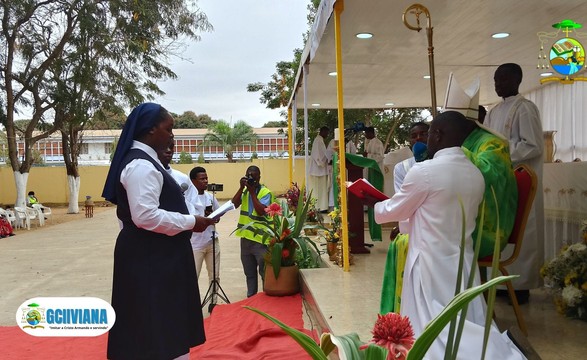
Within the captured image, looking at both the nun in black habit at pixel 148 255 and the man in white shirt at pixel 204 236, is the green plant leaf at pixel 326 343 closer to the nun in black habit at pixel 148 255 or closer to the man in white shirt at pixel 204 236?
the nun in black habit at pixel 148 255

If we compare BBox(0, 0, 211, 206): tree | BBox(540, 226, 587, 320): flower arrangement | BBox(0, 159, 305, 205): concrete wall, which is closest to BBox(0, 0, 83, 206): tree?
BBox(0, 0, 211, 206): tree

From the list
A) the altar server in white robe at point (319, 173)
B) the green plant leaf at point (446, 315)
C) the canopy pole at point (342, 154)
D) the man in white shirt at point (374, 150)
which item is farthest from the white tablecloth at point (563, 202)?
the altar server in white robe at point (319, 173)

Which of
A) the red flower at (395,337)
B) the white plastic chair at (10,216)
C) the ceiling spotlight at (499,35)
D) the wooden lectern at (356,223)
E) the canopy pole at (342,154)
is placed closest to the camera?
the red flower at (395,337)

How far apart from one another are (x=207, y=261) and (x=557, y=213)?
3.72 meters

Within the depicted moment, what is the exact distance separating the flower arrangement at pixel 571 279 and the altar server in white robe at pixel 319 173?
7.32m

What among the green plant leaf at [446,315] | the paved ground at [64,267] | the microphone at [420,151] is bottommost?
the paved ground at [64,267]

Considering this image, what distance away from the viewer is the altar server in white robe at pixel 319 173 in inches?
430

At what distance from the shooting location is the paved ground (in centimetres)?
Result: 687

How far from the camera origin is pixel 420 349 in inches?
50.8

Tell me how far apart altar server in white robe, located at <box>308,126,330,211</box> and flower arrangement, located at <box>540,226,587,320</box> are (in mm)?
7319

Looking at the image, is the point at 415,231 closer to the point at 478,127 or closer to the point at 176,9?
the point at 478,127

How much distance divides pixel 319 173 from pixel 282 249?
5.35m

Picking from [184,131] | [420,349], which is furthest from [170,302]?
[184,131]

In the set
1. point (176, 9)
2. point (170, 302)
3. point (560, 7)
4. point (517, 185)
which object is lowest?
point (170, 302)
